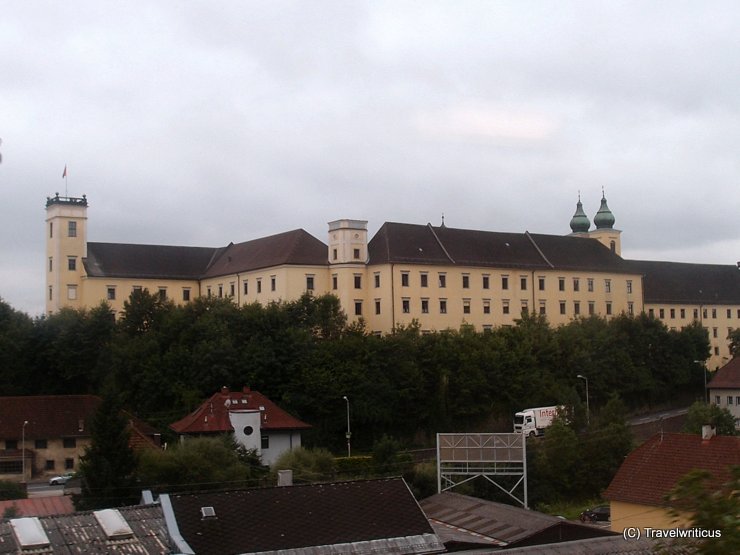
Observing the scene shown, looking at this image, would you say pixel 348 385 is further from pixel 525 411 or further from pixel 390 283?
pixel 390 283

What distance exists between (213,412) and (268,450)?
11.3 ft

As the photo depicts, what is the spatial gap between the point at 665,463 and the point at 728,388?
41.9m

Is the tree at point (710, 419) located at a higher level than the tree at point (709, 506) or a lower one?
lower

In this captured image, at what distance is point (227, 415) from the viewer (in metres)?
46.9

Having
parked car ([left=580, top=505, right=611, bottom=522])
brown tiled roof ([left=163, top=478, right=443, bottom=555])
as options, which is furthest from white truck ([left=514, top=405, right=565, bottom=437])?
brown tiled roof ([left=163, top=478, right=443, bottom=555])

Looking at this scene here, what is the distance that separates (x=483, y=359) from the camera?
193 ft

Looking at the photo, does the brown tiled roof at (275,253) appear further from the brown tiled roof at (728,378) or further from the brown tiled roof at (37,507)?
the brown tiled roof at (37,507)

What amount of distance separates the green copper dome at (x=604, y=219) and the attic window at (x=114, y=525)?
83902 millimetres

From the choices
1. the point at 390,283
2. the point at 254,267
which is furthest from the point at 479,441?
the point at 254,267

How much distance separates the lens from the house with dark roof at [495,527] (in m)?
21.9

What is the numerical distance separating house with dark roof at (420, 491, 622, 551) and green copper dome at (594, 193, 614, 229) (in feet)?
232

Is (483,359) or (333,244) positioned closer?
(483,359)

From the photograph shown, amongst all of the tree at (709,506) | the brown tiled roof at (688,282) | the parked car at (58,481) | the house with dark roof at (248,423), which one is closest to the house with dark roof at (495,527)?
the tree at (709,506)

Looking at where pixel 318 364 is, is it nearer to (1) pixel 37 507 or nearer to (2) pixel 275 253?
(2) pixel 275 253
